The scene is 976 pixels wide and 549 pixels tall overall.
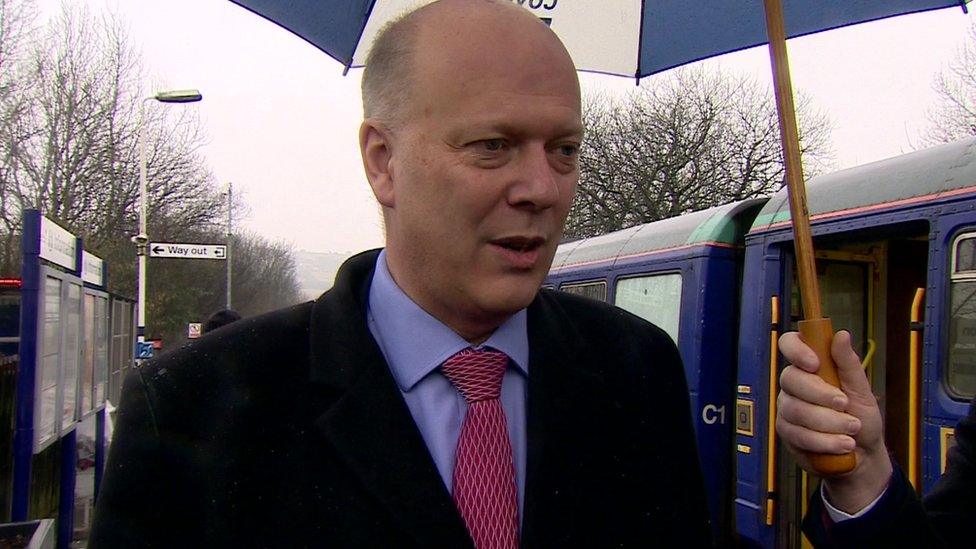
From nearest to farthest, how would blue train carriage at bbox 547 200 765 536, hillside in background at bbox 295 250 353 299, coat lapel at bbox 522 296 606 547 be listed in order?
coat lapel at bbox 522 296 606 547
blue train carriage at bbox 547 200 765 536
hillside in background at bbox 295 250 353 299

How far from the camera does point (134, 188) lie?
83.1 ft

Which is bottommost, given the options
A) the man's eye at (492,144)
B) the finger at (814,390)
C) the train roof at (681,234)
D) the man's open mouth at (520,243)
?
the finger at (814,390)

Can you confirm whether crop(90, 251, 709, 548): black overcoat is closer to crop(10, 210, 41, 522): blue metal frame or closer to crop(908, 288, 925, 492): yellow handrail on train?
crop(10, 210, 41, 522): blue metal frame

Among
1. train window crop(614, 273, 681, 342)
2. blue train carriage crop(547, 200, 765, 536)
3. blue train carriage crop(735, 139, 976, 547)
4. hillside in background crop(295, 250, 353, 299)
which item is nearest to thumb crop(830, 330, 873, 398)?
blue train carriage crop(735, 139, 976, 547)

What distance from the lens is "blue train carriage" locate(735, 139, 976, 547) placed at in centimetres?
496

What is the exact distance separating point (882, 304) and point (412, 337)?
19.9 ft

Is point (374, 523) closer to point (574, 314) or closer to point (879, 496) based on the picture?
point (574, 314)

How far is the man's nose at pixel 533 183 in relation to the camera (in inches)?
60.6

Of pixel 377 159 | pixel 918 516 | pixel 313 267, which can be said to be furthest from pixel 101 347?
pixel 313 267

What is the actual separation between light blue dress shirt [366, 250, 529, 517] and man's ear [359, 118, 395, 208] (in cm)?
18

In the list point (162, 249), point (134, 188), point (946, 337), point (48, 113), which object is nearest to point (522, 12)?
point (946, 337)

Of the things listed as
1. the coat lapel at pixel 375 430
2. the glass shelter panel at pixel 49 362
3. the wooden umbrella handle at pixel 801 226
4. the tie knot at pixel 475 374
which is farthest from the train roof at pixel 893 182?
the glass shelter panel at pixel 49 362

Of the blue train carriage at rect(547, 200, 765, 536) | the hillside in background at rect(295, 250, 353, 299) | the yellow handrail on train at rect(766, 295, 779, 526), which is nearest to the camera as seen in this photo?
the yellow handrail on train at rect(766, 295, 779, 526)

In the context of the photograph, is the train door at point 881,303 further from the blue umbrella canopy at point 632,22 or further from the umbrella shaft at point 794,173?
the umbrella shaft at point 794,173
